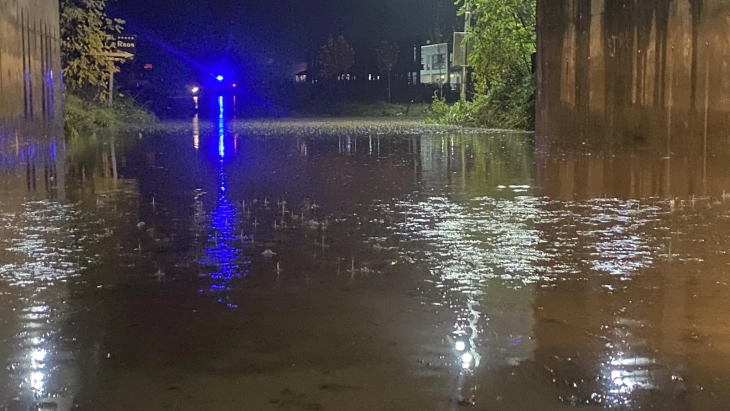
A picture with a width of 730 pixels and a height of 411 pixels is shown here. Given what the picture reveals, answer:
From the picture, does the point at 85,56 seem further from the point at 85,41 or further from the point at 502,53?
the point at 502,53

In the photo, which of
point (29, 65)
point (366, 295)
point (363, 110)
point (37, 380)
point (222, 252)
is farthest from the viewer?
point (363, 110)

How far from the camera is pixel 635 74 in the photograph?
1891 centimetres

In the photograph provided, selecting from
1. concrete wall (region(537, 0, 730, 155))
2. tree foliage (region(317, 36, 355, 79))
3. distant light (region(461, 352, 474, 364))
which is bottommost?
distant light (region(461, 352, 474, 364))

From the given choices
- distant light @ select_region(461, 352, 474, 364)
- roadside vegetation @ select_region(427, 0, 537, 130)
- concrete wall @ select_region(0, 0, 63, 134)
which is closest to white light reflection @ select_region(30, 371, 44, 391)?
distant light @ select_region(461, 352, 474, 364)

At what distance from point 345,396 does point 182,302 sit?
2162 mm

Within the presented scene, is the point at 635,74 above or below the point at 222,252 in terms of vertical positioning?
above

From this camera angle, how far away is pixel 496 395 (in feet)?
14.2

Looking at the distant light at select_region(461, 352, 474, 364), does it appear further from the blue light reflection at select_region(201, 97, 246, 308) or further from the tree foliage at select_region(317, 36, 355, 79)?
the tree foliage at select_region(317, 36, 355, 79)

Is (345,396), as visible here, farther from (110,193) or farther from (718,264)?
(110,193)

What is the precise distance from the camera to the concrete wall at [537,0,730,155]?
16.0 meters

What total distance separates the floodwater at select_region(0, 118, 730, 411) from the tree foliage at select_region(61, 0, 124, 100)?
1965 cm

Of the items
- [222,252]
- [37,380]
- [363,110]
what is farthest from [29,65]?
[363,110]

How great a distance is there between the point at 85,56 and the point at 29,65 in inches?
389

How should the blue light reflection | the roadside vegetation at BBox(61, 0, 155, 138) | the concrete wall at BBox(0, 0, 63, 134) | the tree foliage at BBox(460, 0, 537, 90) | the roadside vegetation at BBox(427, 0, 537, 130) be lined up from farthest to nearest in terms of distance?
the tree foliage at BBox(460, 0, 537, 90), the roadside vegetation at BBox(427, 0, 537, 130), the roadside vegetation at BBox(61, 0, 155, 138), the concrete wall at BBox(0, 0, 63, 134), the blue light reflection
